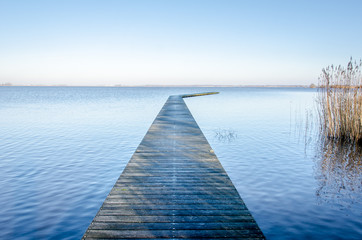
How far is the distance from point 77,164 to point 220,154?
18.6 ft

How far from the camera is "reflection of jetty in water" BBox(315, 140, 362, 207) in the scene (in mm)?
6896

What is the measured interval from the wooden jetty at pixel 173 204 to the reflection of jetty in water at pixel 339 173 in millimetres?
3288

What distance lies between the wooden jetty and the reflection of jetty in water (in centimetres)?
329

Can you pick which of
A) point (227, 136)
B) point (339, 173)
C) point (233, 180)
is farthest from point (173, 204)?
point (227, 136)

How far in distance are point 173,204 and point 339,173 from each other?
683cm

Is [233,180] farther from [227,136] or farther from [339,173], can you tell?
[227,136]

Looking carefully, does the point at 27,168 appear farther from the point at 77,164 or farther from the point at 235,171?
the point at 235,171

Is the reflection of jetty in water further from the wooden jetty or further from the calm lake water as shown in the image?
the wooden jetty

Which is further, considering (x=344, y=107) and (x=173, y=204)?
(x=344, y=107)

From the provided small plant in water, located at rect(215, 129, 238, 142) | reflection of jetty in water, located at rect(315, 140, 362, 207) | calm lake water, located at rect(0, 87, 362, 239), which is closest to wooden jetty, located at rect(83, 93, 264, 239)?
calm lake water, located at rect(0, 87, 362, 239)

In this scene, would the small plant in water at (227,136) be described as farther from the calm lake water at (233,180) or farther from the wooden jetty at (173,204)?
the wooden jetty at (173,204)

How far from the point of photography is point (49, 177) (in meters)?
8.26

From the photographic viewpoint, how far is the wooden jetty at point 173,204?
3490 mm

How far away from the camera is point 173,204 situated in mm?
4281
